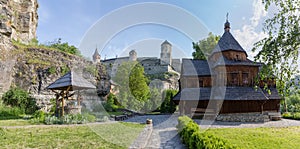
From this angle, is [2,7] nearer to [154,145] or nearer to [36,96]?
[36,96]

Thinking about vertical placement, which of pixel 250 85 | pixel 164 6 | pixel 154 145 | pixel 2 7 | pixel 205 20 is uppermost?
pixel 2 7

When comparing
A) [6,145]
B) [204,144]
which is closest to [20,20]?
[6,145]

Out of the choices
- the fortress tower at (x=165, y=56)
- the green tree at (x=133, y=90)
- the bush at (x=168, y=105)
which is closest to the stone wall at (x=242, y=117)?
the bush at (x=168, y=105)

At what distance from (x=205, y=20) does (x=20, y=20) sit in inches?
769

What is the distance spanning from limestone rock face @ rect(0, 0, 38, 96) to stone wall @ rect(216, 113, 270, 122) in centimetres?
1607

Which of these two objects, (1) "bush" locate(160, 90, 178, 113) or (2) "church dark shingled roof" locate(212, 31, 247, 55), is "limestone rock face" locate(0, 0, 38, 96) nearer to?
(1) "bush" locate(160, 90, 178, 113)

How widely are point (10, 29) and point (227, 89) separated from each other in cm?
1808

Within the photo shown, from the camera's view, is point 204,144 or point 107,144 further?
point 107,144

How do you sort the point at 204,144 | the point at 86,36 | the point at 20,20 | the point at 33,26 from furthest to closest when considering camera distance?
the point at 33,26 < the point at 20,20 < the point at 86,36 < the point at 204,144

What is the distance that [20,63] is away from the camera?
14641mm

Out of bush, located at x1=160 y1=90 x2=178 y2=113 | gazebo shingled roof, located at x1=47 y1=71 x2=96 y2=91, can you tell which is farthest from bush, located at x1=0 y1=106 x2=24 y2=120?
bush, located at x1=160 y1=90 x2=178 y2=113

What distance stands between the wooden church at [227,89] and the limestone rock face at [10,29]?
13.5 metres

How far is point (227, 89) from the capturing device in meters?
13.9

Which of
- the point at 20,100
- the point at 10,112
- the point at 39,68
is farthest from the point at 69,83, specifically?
the point at 39,68
